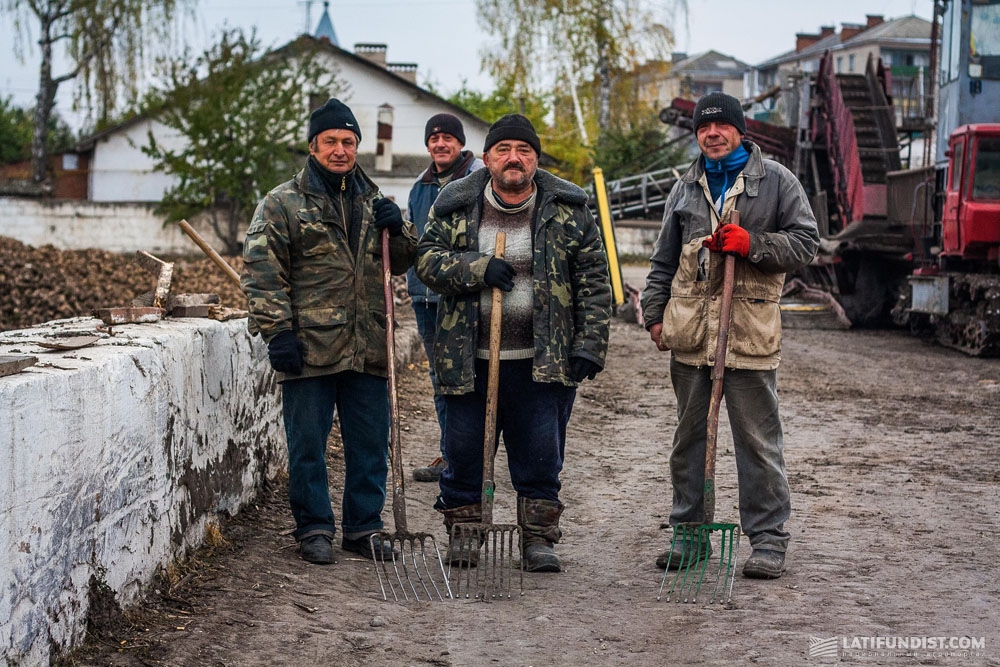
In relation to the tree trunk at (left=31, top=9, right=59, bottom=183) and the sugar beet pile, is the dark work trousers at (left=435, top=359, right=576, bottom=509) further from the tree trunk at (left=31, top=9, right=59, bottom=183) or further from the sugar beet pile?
the tree trunk at (left=31, top=9, right=59, bottom=183)

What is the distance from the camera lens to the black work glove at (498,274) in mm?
4855

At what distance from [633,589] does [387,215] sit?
185 centimetres

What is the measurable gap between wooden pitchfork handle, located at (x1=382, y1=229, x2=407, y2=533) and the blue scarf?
4.56 feet

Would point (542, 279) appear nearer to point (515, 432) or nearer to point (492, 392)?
point (492, 392)

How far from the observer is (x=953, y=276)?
46.5 ft

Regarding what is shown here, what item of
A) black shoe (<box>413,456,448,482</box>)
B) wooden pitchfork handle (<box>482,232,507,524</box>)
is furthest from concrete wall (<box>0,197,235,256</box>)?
wooden pitchfork handle (<box>482,232,507,524</box>)

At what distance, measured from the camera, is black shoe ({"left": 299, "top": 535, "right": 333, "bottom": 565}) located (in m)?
5.00

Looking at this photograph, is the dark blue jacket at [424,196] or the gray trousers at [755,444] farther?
the dark blue jacket at [424,196]

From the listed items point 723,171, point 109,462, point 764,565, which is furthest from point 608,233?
point 109,462

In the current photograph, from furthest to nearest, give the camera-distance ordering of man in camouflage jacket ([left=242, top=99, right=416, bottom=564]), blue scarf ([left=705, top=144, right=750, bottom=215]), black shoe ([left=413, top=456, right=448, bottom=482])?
black shoe ([left=413, top=456, right=448, bottom=482]) → blue scarf ([left=705, top=144, right=750, bottom=215]) → man in camouflage jacket ([left=242, top=99, right=416, bottom=564])

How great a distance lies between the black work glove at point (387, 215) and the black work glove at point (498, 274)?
527 mm

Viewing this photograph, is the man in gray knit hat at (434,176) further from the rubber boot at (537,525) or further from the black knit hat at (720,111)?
the black knit hat at (720,111)

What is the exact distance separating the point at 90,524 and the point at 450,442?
1.77 metres

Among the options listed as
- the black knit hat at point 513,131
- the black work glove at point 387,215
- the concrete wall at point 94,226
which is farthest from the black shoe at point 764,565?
the concrete wall at point 94,226
